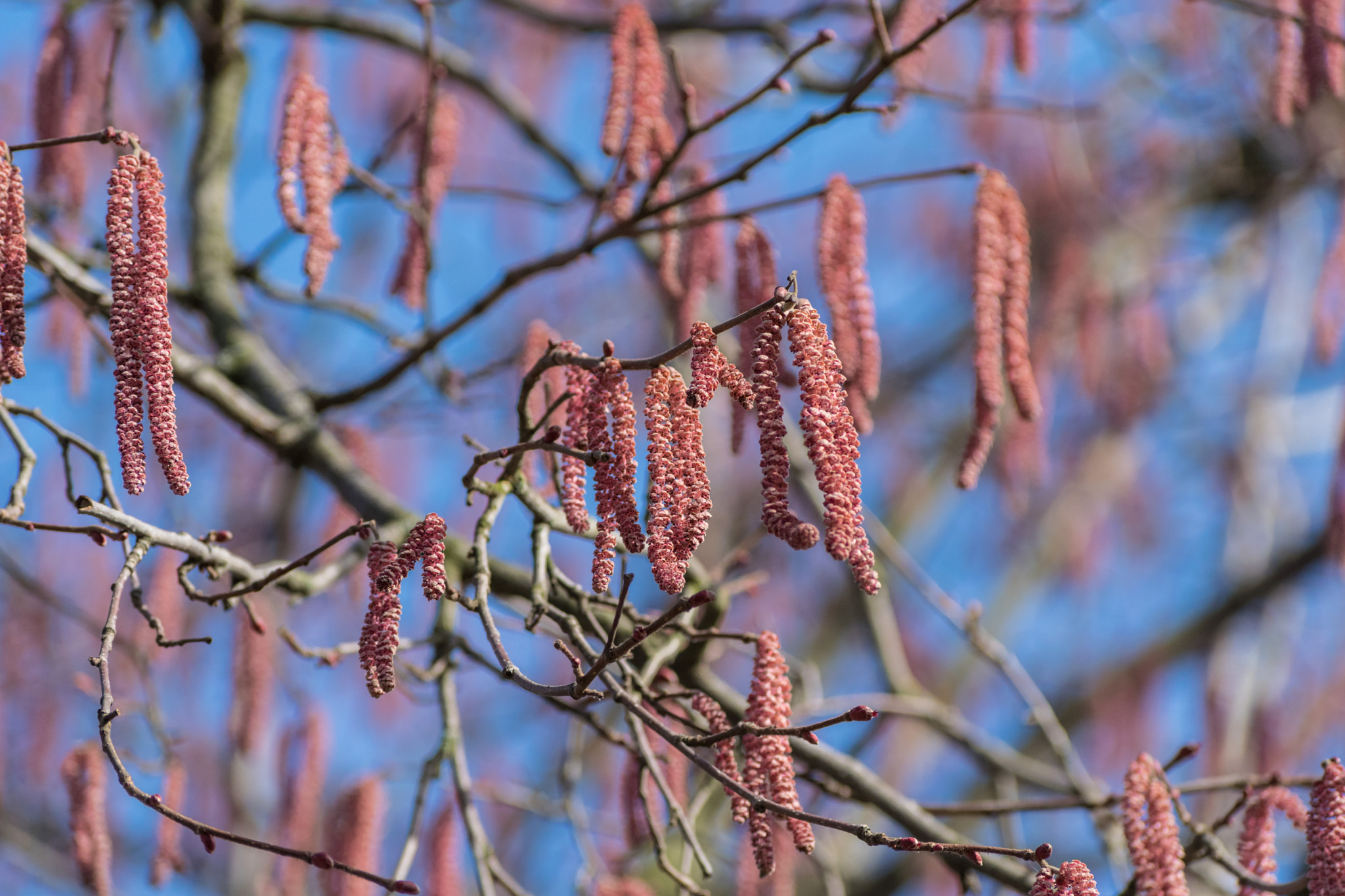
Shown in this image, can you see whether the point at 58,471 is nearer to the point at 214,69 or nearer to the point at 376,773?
the point at 214,69

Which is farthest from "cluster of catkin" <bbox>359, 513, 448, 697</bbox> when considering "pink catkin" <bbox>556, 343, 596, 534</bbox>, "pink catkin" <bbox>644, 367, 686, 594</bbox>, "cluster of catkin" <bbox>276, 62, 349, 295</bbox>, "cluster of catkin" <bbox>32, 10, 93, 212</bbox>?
"cluster of catkin" <bbox>32, 10, 93, 212</bbox>

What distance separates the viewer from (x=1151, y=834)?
1.92 metres

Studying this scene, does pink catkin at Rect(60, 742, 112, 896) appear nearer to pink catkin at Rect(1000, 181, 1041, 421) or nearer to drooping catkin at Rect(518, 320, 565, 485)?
drooping catkin at Rect(518, 320, 565, 485)

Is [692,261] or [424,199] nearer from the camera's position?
[692,261]

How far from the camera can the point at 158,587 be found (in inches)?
109

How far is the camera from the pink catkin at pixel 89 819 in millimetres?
2332

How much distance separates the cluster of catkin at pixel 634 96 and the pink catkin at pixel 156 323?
79 centimetres

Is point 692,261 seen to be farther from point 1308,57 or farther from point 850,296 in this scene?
point 1308,57

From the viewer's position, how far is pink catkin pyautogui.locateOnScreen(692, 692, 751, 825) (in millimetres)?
1621

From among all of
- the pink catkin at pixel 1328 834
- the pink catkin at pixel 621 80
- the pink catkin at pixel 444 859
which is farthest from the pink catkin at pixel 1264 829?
the pink catkin at pixel 621 80

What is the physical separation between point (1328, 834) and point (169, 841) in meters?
2.13

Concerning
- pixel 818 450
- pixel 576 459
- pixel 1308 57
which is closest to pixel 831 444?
pixel 818 450

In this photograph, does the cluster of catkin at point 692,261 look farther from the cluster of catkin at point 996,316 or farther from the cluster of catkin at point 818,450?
the cluster of catkin at point 818,450

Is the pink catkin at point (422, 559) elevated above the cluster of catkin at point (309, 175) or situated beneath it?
situated beneath
